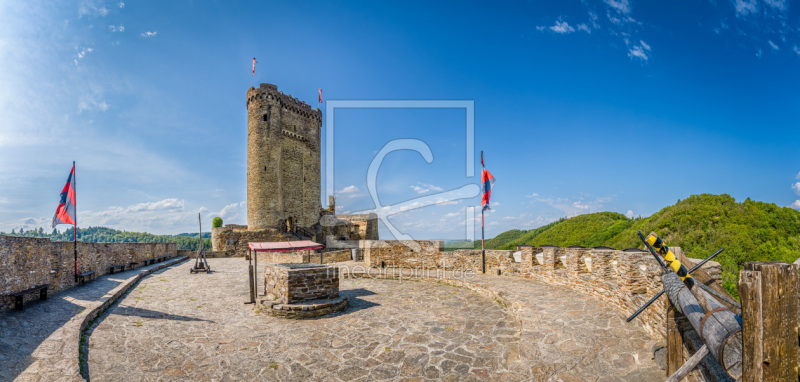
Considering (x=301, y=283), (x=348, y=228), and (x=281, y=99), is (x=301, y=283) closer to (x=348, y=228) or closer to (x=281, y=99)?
(x=348, y=228)

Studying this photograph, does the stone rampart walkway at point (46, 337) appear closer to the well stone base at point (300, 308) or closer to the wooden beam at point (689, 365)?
the well stone base at point (300, 308)

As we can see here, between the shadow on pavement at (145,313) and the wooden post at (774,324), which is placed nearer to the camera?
the wooden post at (774,324)

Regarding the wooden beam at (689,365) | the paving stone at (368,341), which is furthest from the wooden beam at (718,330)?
the paving stone at (368,341)

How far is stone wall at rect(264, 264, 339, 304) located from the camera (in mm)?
8148

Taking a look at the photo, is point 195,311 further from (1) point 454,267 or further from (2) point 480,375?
(1) point 454,267

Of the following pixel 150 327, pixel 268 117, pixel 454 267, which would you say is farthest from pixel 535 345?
pixel 268 117

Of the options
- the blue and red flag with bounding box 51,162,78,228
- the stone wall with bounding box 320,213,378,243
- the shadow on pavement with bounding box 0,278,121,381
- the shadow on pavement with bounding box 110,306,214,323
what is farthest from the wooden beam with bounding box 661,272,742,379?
the stone wall with bounding box 320,213,378,243

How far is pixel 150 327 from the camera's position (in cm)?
676

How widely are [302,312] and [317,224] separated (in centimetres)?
3233

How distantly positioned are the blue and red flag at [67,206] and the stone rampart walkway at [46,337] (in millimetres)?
2801

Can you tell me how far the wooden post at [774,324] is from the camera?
2.07 metres

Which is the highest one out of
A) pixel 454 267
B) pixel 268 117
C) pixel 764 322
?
pixel 268 117

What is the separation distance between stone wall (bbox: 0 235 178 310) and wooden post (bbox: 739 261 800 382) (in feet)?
37.6

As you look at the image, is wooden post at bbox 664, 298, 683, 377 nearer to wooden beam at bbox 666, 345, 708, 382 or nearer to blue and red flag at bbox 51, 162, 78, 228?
wooden beam at bbox 666, 345, 708, 382
